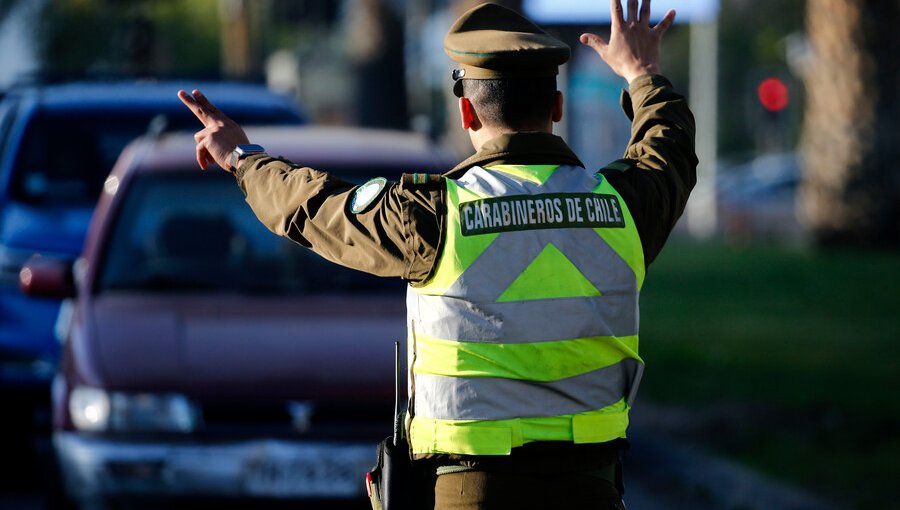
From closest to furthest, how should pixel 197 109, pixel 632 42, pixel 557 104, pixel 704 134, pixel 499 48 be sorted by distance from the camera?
pixel 499 48 → pixel 557 104 → pixel 197 109 → pixel 632 42 → pixel 704 134

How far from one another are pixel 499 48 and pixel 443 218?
0.37m

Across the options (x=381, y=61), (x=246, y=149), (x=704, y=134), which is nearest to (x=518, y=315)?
(x=246, y=149)

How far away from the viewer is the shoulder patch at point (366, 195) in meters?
3.18

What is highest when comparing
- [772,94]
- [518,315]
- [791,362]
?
[518,315]

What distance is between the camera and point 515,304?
3.10m

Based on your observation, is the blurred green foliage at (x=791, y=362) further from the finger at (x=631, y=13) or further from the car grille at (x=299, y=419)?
the finger at (x=631, y=13)

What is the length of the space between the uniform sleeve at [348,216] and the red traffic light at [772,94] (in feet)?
106

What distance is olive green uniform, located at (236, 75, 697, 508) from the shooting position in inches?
123

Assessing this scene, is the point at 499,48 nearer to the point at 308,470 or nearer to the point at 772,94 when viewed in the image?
the point at 308,470

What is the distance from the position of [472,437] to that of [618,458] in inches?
14.7

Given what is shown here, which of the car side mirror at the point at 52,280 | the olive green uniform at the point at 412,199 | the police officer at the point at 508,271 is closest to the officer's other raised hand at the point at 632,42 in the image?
the olive green uniform at the point at 412,199

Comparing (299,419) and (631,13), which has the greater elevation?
(631,13)

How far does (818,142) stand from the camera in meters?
18.0

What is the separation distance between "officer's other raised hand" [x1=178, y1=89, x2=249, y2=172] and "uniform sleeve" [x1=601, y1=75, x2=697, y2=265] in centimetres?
80
